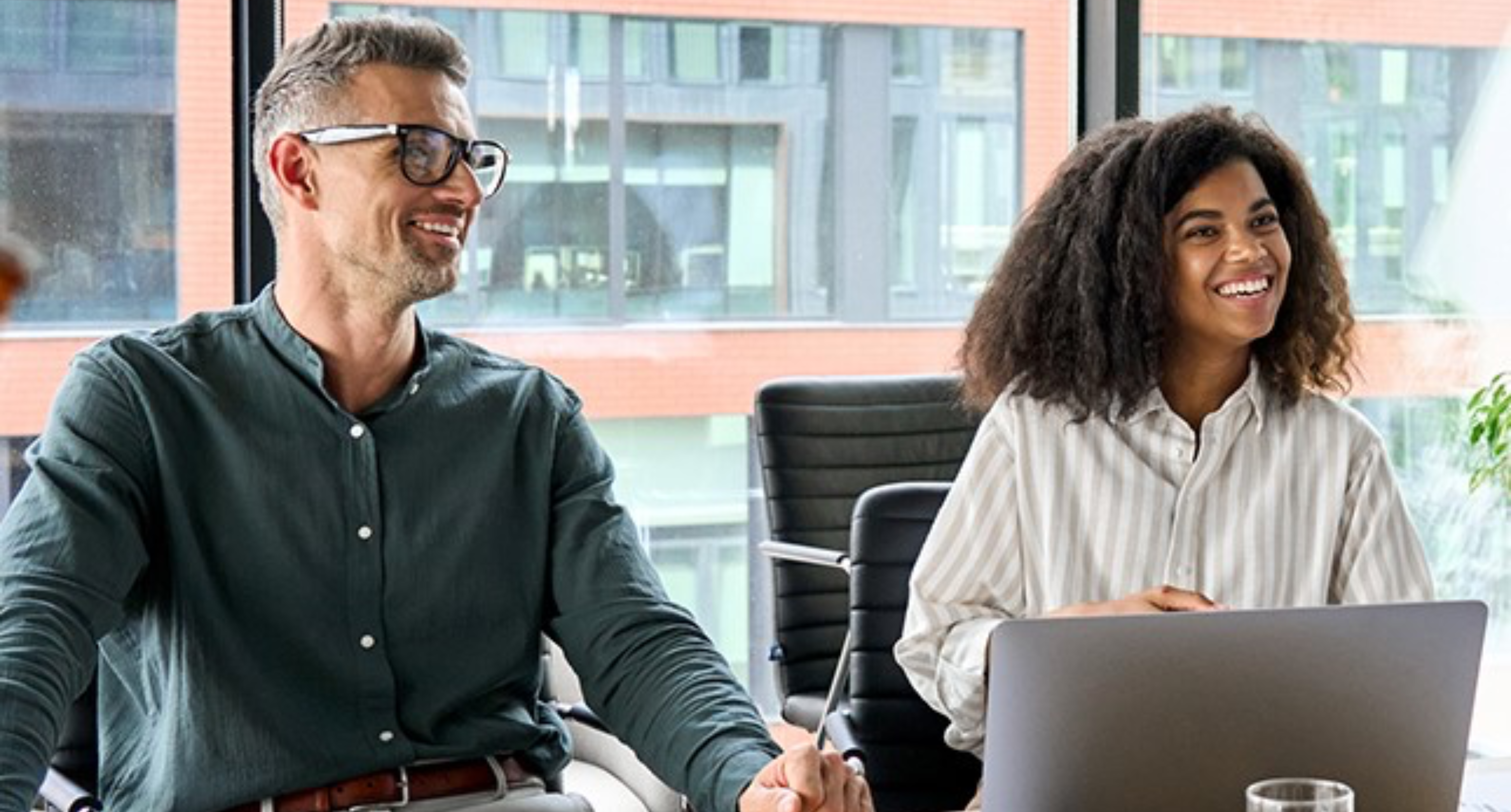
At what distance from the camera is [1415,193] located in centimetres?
468

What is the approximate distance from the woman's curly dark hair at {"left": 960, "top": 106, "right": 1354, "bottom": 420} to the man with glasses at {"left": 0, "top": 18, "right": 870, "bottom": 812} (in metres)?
0.59

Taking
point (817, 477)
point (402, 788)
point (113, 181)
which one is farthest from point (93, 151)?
point (402, 788)

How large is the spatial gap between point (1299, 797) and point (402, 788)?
3.30 ft

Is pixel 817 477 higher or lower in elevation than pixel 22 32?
lower

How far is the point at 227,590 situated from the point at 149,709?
15 cm

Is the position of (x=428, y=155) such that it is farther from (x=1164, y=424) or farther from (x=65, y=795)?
(x=1164, y=424)

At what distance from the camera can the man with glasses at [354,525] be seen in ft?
6.79

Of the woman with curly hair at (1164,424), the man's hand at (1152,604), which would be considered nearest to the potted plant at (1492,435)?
the woman with curly hair at (1164,424)

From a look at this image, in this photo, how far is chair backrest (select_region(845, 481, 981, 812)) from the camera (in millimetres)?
2814

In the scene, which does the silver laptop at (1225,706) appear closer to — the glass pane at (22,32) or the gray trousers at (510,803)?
the gray trousers at (510,803)

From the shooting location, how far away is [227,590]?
2.11 meters

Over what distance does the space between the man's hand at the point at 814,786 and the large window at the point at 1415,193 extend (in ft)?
10.2

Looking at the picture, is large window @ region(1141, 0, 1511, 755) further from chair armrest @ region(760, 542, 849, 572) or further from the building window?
chair armrest @ region(760, 542, 849, 572)

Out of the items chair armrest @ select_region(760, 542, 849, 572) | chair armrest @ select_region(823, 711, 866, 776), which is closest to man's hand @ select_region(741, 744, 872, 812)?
chair armrest @ select_region(823, 711, 866, 776)
